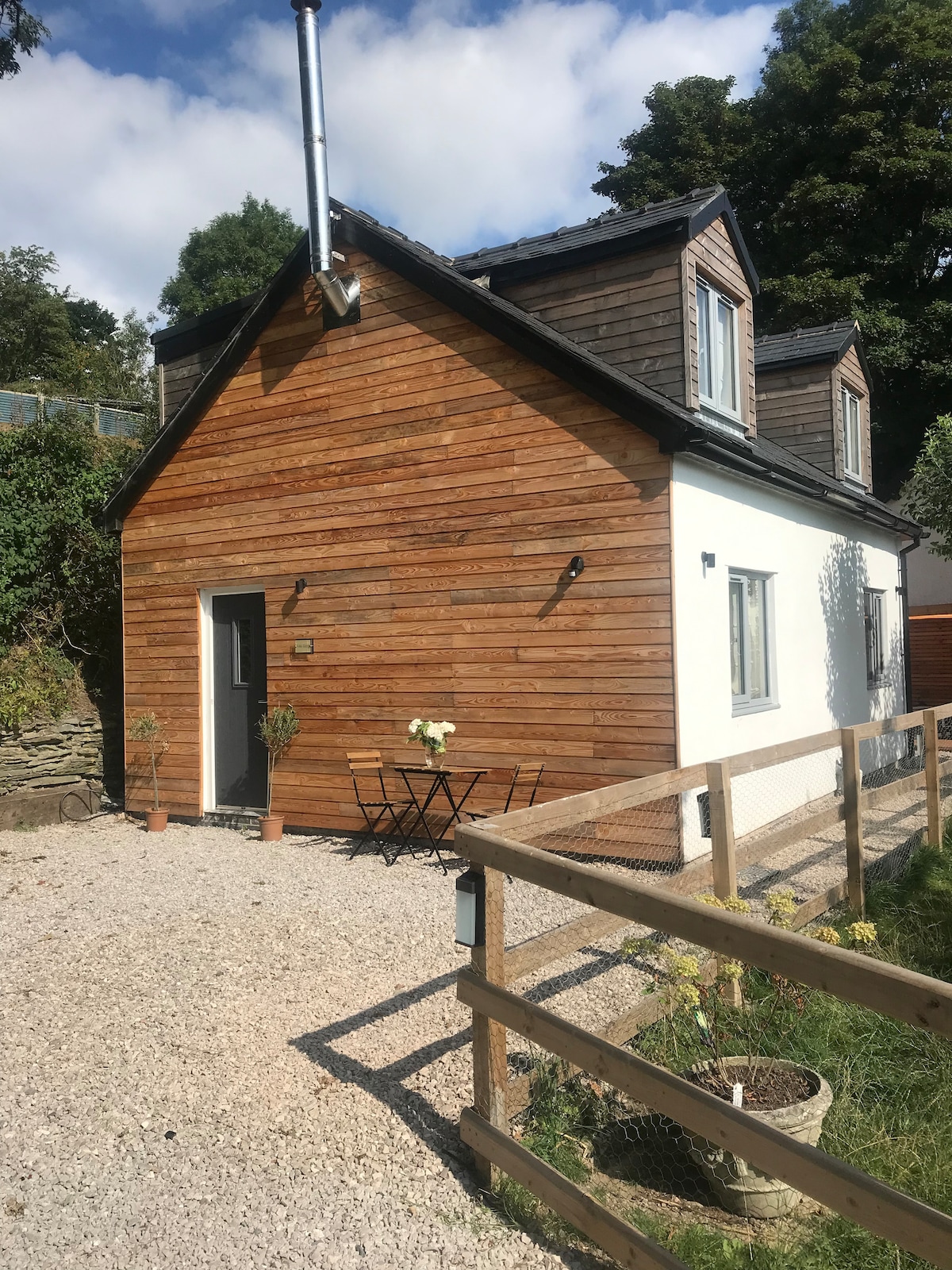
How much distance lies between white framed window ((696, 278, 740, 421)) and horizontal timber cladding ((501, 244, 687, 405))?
1.40ft

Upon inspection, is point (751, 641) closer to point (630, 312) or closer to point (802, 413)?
point (630, 312)

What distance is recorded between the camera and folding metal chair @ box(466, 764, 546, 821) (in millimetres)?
8297

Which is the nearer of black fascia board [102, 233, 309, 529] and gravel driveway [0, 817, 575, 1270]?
gravel driveway [0, 817, 575, 1270]

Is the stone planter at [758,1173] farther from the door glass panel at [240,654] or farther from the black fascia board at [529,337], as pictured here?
the door glass panel at [240,654]

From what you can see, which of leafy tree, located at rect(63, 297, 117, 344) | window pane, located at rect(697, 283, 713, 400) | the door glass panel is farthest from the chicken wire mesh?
leafy tree, located at rect(63, 297, 117, 344)

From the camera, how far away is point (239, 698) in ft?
35.4

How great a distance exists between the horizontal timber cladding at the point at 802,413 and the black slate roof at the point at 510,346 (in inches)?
66.9

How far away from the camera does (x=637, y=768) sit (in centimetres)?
790

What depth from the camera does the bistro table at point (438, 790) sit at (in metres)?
8.45

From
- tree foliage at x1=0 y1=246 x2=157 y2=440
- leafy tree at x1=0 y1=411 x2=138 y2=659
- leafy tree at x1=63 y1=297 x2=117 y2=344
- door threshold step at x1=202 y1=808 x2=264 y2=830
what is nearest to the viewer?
door threshold step at x1=202 y1=808 x2=264 y2=830

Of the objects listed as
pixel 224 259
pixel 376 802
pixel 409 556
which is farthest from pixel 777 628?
pixel 224 259

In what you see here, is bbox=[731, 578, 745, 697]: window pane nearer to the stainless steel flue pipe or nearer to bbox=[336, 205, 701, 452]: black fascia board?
bbox=[336, 205, 701, 452]: black fascia board

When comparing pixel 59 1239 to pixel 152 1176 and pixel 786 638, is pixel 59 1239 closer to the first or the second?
pixel 152 1176

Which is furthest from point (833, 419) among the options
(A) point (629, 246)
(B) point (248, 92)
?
(B) point (248, 92)
